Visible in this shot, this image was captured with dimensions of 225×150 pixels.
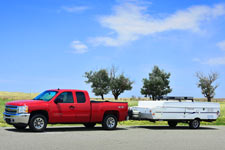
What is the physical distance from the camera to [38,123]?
55.2ft

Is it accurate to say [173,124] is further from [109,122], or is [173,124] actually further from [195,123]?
[109,122]

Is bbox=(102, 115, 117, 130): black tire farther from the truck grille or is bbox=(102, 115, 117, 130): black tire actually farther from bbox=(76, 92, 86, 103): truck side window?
the truck grille

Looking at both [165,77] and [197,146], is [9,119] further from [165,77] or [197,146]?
[165,77]

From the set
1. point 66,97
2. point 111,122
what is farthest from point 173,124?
point 66,97

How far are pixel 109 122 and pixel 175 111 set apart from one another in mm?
4404

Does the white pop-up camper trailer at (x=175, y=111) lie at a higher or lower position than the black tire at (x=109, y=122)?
higher

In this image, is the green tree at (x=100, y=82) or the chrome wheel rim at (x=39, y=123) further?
the green tree at (x=100, y=82)

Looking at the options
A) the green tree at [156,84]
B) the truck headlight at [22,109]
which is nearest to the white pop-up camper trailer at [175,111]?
the truck headlight at [22,109]

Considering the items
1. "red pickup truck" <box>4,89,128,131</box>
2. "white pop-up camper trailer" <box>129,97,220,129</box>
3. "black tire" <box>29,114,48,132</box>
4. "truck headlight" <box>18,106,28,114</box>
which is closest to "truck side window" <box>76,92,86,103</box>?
"red pickup truck" <box>4,89,128,131</box>

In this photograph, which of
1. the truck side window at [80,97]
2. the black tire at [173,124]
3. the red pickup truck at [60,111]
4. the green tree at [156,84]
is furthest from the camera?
the green tree at [156,84]

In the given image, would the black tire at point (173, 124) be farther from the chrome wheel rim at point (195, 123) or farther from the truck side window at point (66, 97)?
the truck side window at point (66, 97)

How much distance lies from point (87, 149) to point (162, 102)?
1025cm

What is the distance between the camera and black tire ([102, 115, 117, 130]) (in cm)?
1903

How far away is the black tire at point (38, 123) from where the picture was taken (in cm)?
1662
